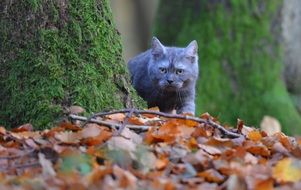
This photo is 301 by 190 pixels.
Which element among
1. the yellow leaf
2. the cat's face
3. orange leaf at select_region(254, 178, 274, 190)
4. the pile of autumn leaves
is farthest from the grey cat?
orange leaf at select_region(254, 178, 274, 190)

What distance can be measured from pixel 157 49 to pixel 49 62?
115 inches

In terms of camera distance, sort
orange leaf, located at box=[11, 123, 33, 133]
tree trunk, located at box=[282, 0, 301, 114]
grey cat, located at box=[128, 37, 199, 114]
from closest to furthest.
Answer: orange leaf, located at box=[11, 123, 33, 133] → grey cat, located at box=[128, 37, 199, 114] → tree trunk, located at box=[282, 0, 301, 114]

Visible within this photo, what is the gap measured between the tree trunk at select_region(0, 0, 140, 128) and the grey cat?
217 centimetres

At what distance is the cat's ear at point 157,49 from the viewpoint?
29.2 ft

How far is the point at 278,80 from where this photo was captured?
12.4 metres

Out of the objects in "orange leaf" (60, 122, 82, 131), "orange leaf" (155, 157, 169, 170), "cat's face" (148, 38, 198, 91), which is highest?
"orange leaf" (60, 122, 82, 131)

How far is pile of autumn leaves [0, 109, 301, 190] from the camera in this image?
15.7 feet

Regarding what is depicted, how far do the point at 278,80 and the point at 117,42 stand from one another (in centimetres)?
602

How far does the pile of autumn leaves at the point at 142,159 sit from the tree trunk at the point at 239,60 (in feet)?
19.7

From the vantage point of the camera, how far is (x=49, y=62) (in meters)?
6.18

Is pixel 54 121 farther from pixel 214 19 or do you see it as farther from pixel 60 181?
pixel 214 19

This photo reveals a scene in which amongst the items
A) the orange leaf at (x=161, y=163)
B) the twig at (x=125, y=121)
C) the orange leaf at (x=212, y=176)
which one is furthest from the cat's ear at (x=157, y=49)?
the orange leaf at (x=212, y=176)

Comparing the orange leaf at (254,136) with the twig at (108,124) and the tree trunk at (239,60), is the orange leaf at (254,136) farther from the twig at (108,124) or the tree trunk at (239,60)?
the tree trunk at (239,60)

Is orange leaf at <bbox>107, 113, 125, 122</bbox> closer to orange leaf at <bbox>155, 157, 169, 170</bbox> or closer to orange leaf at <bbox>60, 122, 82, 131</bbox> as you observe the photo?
orange leaf at <bbox>60, 122, 82, 131</bbox>
